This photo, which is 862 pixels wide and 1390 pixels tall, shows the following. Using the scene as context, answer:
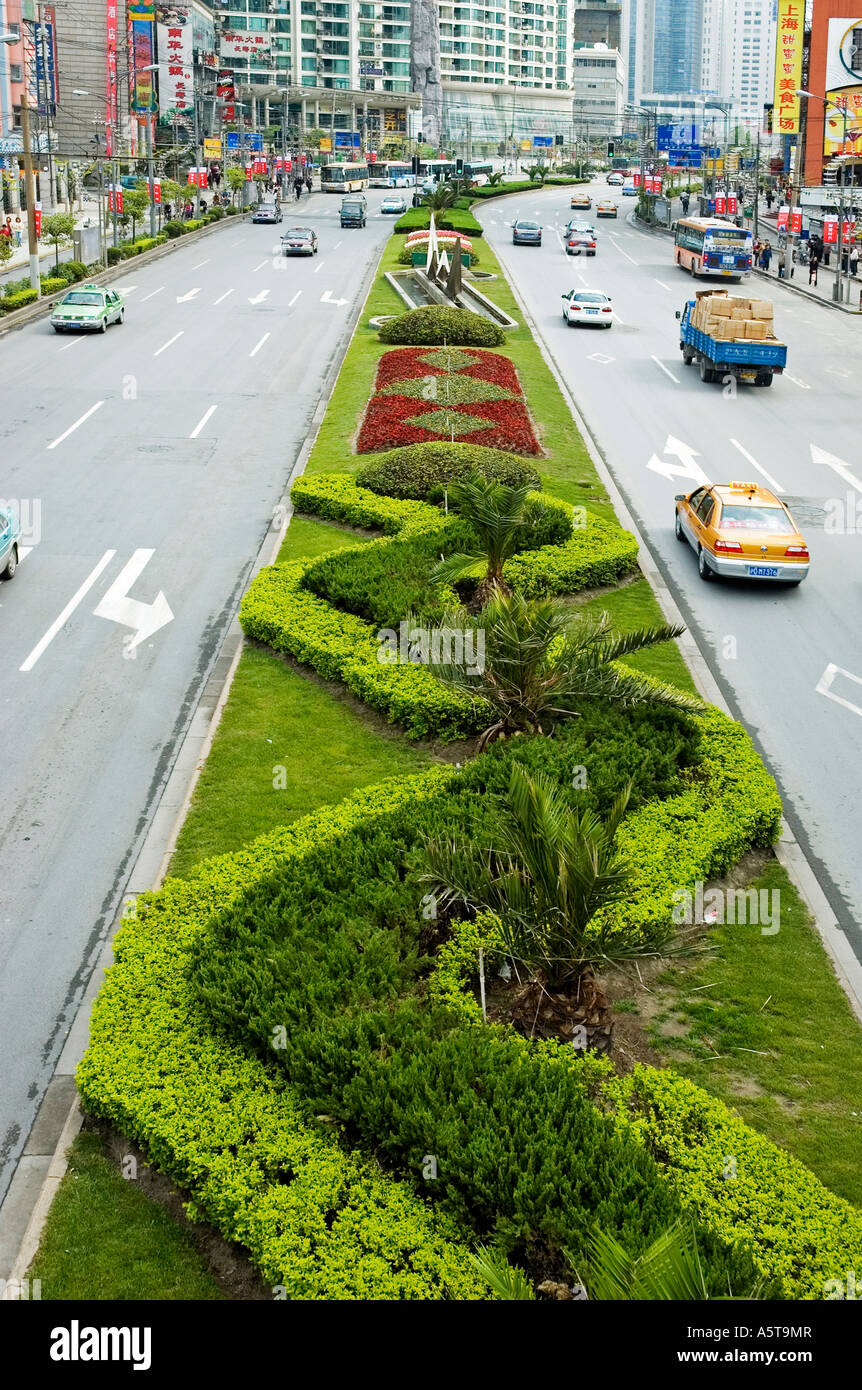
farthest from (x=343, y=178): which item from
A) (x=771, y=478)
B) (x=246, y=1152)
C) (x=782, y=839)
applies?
(x=246, y=1152)

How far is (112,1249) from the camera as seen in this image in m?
8.52

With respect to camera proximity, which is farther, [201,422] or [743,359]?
[743,359]

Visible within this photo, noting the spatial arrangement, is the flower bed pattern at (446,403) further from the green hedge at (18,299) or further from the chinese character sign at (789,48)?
the chinese character sign at (789,48)

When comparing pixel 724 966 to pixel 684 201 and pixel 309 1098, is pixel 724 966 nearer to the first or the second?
pixel 309 1098

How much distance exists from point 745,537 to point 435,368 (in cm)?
1610

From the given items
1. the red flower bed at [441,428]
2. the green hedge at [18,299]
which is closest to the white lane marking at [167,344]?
the green hedge at [18,299]

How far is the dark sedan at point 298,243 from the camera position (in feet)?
226

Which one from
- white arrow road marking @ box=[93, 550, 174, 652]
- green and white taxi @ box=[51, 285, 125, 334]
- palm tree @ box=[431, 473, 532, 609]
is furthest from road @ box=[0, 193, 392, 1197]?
palm tree @ box=[431, 473, 532, 609]

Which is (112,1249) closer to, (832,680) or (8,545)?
(832,680)

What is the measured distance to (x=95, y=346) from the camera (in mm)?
44250

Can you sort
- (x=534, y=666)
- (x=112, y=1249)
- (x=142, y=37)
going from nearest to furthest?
(x=112, y=1249) → (x=534, y=666) → (x=142, y=37)

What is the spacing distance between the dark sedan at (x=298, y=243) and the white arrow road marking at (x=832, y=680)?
55407mm

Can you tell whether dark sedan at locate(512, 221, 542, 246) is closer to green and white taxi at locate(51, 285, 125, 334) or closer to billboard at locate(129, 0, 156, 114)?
green and white taxi at locate(51, 285, 125, 334)
